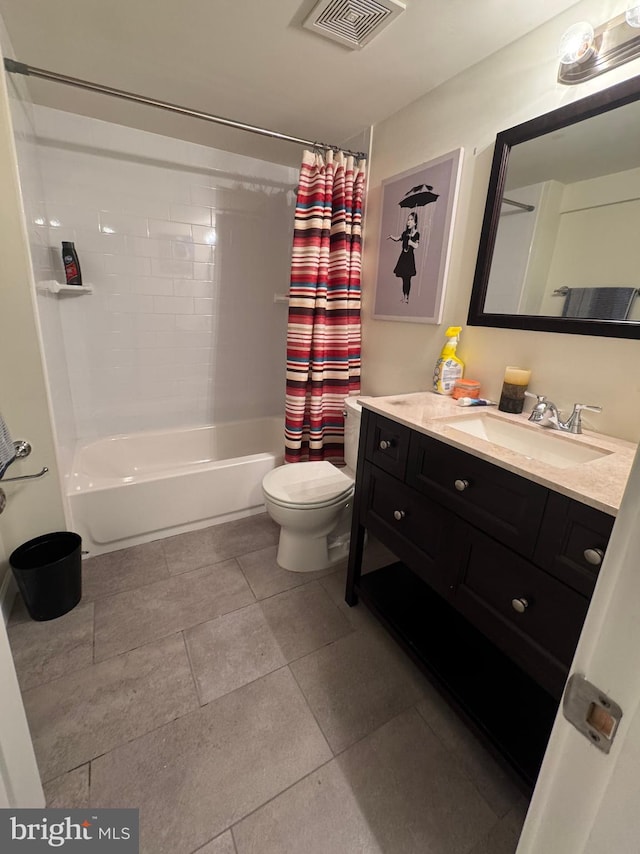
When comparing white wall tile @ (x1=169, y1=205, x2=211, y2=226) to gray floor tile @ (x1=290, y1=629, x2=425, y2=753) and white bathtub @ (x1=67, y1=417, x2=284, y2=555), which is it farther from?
gray floor tile @ (x1=290, y1=629, x2=425, y2=753)

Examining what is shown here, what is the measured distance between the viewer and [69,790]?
0.99 meters

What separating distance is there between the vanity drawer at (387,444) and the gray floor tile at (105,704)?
3.36 ft

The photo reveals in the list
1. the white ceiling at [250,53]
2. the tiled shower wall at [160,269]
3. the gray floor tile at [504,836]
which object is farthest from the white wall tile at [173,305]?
the gray floor tile at [504,836]

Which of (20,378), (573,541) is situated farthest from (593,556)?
(20,378)

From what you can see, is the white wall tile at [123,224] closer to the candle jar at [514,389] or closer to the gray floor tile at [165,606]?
the gray floor tile at [165,606]

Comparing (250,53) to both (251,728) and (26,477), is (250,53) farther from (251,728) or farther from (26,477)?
(251,728)

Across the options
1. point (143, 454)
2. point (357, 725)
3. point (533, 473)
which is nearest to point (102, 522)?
point (143, 454)

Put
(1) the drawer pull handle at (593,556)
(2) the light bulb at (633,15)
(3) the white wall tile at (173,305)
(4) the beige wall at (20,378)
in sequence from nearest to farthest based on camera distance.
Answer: (1) the drawer pull handle at (593,556) → (2) the light bulb at (633,15) → (4) the beige wall at (20,378) → (3) the white wall tile at (173,305)

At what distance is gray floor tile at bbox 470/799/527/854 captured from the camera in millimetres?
927

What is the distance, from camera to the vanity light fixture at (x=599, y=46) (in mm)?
1065

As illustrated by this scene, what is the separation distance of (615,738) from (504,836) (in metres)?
1.03

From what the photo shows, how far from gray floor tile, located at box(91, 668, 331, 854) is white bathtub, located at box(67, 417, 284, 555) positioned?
3.32 ft

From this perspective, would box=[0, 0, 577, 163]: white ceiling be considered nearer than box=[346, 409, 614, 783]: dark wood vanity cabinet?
No

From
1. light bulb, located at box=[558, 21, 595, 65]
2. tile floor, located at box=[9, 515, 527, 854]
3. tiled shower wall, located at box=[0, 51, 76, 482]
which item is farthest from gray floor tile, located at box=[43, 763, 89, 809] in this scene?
light bulb, located at box=[558, 21, 595, 65]
